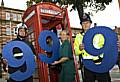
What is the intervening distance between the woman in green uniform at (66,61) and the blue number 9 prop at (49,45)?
0.27 m

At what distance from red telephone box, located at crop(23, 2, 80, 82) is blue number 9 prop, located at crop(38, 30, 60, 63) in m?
0.51

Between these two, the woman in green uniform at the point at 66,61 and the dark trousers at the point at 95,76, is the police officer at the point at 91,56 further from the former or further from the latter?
the woman in green uniform at the point at 66,61

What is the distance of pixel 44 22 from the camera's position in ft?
25.3

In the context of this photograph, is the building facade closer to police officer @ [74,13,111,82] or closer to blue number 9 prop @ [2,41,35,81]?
blue number 9 prop @ [2,41,35,81]

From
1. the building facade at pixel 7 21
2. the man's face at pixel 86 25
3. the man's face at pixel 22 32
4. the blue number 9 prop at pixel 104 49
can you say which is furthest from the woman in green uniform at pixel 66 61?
the building facade at pixel 7 21

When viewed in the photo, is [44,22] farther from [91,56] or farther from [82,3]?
[82,3]

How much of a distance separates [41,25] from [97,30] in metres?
2.25

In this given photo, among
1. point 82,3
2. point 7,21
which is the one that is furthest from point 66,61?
point 7,21

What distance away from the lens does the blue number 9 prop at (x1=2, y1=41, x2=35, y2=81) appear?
5957 mm

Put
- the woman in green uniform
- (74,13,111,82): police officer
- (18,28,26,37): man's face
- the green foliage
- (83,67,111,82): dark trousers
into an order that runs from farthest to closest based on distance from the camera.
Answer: the green foliage
(18,28,26,37): man's face
the woman in green uniform
(83,67,111,82): dark trousers
(74,13,111,82): police officer

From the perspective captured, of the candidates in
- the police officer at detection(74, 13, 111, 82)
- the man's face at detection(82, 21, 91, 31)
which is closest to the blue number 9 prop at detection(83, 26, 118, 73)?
the police officer at detection(74, 13, 111, 82)

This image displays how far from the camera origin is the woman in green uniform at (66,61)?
5926mm

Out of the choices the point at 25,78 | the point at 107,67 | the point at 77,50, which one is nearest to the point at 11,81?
the point at 25,78

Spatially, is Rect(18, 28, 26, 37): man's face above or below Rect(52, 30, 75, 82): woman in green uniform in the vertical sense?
above
